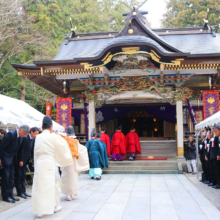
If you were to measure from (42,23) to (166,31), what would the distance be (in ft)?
34.0

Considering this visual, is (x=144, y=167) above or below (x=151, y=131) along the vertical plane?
below

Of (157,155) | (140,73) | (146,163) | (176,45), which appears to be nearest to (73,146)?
(146,163)

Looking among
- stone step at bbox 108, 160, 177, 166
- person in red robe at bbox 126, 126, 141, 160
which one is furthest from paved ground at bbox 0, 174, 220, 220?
person in red robe at bbox 126, 126, 141, 160

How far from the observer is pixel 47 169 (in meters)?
3.97

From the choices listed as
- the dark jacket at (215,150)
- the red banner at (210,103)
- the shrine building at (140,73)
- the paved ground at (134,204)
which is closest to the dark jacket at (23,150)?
the paved ground at (134,204)

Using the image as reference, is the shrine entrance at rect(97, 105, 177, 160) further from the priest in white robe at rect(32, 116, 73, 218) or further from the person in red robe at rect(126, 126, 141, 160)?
the priest in white robe at rect(32, 116, 73, 218)

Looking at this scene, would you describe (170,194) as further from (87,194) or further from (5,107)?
(5,107)

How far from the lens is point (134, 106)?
13219 mm

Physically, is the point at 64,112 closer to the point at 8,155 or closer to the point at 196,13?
the point at 8,155

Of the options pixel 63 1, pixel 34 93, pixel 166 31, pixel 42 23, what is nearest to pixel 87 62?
pixel 166 31

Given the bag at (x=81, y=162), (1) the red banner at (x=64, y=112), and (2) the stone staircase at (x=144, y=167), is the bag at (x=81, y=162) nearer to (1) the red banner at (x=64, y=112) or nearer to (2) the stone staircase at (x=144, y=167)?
(2) the stone staircase at (x=144, y=167)

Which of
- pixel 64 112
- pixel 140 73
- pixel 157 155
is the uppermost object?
pixel 140 73

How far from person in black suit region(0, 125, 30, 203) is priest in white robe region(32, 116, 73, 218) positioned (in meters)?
0.94

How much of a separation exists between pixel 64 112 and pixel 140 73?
140 inches
